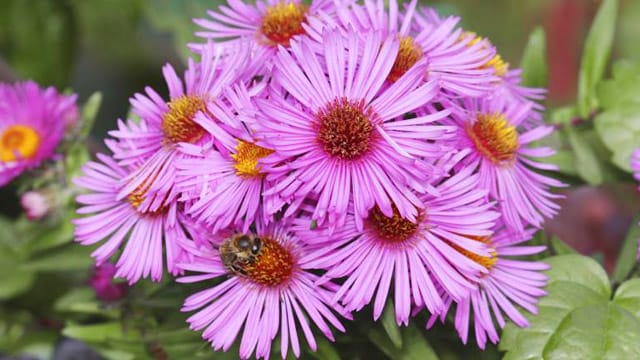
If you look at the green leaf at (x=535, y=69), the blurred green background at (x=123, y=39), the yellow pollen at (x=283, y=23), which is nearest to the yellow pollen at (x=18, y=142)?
the yellow pollen at (x=283, y=23)

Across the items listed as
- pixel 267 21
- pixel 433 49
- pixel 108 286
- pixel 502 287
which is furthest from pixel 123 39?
pixel 502 287

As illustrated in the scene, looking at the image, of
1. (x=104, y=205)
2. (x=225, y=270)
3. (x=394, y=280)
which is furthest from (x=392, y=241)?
(x=104, y=205)

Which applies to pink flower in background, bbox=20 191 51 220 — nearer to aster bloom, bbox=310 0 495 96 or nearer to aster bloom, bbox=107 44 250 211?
aster bloom, bbox=107 44 250 211

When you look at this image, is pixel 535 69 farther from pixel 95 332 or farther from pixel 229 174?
pixel 95 332

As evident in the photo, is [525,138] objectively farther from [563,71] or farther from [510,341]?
[563,71]

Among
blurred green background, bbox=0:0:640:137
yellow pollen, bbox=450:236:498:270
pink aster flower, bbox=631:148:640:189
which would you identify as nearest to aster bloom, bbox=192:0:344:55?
yellow pollen, bbox=450:236:498:270

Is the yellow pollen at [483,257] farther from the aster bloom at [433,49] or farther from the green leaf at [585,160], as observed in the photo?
the green leaf at [585,160]
